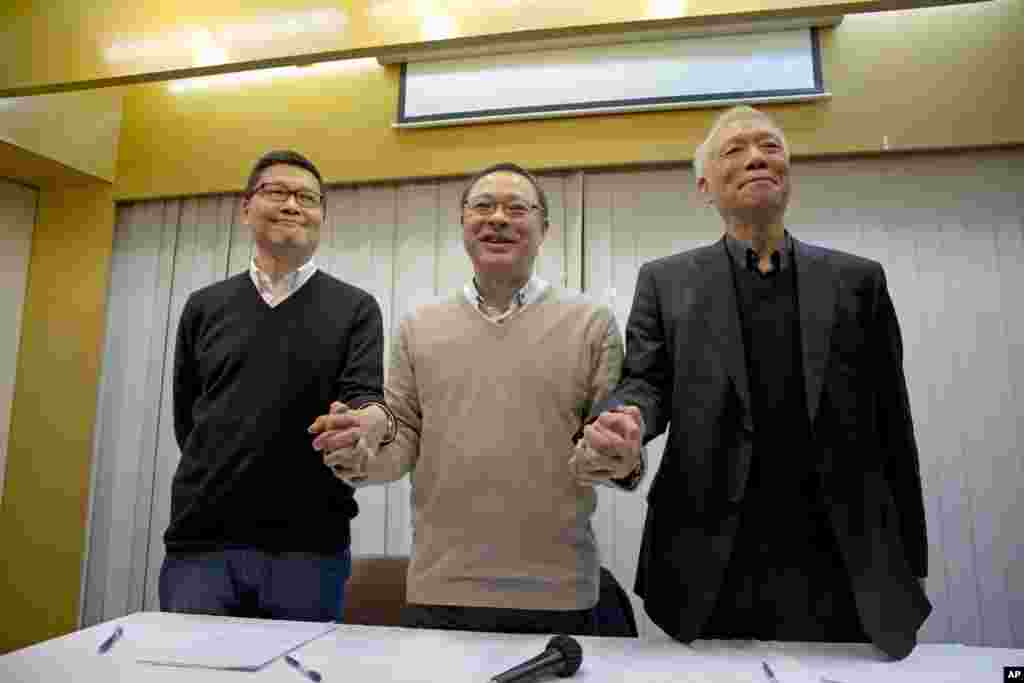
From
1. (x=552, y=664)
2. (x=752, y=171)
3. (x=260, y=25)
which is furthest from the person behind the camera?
(x=260, y=25)

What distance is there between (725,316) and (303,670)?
92 centimetres

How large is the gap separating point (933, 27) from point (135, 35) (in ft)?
11.6

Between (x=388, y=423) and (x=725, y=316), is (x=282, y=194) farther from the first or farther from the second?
(x=725, y=316)

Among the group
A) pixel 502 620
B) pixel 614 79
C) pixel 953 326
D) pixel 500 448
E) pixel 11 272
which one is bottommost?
pixel 502 620

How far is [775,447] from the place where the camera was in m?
1.10

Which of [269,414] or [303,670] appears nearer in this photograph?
[303,670]

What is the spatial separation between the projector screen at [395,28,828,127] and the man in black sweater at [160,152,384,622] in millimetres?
1711

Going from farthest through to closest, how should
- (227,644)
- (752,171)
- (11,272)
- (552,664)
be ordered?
(11,272)
(752,171)
(227,644)
(552,664)

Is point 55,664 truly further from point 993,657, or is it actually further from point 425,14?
point 425,14

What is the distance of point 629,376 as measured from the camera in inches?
47.1

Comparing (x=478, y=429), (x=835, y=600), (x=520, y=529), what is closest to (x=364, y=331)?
(x=478, y=429)

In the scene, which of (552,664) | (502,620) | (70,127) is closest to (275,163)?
(502,620)

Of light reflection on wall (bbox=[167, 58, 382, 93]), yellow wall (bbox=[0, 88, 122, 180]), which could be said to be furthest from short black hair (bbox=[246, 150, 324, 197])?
yellow wall (bbox=[0, 88, 122, 180])

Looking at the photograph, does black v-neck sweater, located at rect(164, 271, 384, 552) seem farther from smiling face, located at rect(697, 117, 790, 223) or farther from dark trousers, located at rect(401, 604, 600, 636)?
smiling face, located at rect(697, 117, 790, 223)
